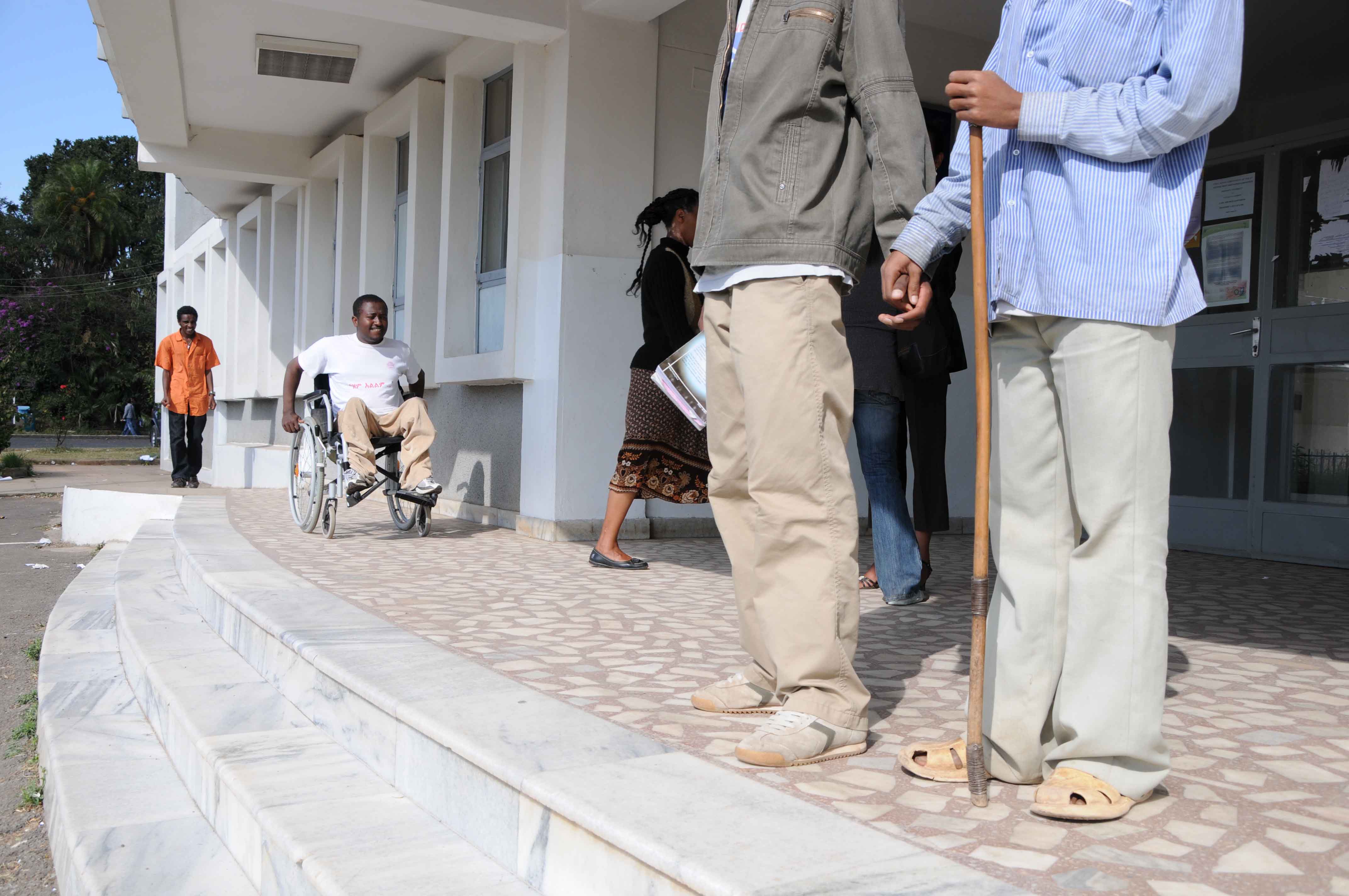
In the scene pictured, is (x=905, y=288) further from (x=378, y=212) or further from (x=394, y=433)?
(x=378, y=212)

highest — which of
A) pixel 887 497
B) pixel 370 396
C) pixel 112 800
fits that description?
pixel 370 396

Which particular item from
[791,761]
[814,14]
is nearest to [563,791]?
[791,761]

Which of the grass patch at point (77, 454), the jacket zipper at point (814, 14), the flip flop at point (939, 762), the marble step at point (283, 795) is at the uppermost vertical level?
the jacket zipper at point (814, 14)

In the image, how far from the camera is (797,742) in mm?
2340

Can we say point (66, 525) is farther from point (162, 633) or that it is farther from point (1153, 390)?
point (1153, 390)

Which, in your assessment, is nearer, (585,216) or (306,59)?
(585,216)

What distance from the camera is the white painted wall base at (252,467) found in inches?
447

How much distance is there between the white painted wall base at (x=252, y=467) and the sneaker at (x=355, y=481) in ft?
13.7

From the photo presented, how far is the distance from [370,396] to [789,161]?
5275 millimetres

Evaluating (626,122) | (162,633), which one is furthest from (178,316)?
(162,633)

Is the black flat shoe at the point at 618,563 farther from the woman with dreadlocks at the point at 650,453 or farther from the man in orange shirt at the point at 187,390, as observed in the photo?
the man in orange shirt at the point at 187,390

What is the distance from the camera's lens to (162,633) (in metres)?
4.49

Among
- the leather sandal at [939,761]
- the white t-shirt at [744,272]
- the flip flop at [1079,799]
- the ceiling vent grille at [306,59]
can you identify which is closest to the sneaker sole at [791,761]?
A: the leather sandal at [939,761]

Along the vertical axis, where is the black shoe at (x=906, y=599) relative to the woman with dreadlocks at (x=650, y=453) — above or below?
below
